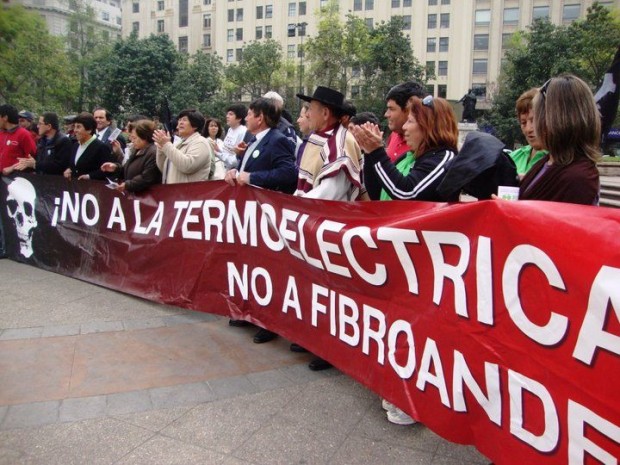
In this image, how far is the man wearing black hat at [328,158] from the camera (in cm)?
383

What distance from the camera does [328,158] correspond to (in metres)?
3.88

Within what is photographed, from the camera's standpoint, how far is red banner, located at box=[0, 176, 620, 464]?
1.92m

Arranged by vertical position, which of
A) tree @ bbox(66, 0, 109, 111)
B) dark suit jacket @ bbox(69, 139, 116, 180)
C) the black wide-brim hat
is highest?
tree @ bbox(66, 0, 109, 111)

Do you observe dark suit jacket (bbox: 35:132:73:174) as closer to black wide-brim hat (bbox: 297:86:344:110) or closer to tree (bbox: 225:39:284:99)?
black wide-brim hat (bbox: 297:86:344:110)

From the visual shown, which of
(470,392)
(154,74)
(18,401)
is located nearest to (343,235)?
(470,392)

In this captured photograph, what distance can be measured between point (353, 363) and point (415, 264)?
881mm

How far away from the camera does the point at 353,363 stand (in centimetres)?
329

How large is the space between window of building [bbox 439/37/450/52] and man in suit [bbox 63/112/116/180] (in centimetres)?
6826

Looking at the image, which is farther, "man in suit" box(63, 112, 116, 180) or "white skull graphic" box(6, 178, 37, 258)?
"white skull graphic" box(6, 178, 37, 258)

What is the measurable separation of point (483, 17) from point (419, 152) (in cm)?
7159

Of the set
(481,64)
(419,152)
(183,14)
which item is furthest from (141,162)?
(183,14)

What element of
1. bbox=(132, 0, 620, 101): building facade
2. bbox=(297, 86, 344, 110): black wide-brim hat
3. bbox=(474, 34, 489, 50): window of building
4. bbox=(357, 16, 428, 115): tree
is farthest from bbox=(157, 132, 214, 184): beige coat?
bbox=(474, 34, 489, 50): window of building

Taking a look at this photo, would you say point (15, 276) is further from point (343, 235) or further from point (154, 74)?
point (154, 74)

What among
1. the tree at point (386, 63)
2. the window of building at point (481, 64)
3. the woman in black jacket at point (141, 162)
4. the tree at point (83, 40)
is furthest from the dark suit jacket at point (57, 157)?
the window of building at point (481, 64)
